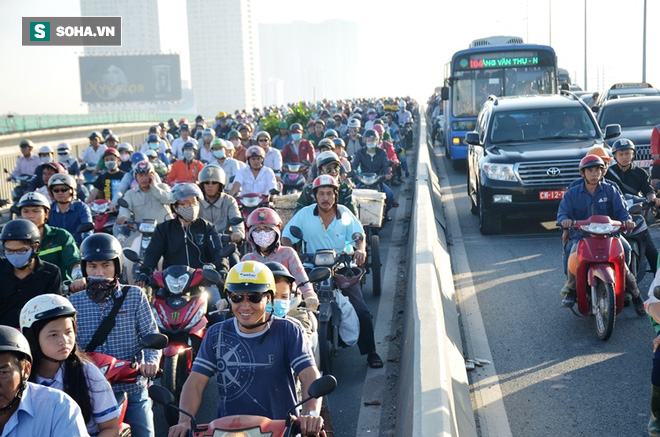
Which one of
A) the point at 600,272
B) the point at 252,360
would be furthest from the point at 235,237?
the point at 252,360

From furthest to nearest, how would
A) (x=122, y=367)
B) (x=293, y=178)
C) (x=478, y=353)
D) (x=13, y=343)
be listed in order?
(x=293, y=178) → (x=478, y=353) → (x=122, y=367) → (x=13, y=343)

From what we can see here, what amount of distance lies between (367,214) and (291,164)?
5.27m

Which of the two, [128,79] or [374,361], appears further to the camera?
[128,79]

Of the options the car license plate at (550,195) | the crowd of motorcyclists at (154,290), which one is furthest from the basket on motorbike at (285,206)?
the car license plate at (550,195)

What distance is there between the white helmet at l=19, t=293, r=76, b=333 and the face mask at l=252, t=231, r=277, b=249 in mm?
3620

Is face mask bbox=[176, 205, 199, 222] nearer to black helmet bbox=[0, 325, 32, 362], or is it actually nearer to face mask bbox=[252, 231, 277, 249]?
face mask bbox=[252, 231, 277, 249]

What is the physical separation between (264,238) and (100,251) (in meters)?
2.12

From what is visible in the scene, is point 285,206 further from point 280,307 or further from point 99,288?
point 99,288

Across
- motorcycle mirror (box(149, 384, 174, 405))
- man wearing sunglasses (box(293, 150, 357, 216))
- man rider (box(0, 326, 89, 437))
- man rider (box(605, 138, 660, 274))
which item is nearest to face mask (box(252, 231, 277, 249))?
man wearing sunglasses (box(293, 150, 357, 216))

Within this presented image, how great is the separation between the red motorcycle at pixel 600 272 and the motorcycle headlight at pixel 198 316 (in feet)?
11.8

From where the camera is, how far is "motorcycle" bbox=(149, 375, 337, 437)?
4801mm

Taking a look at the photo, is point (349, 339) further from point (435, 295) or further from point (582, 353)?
point (582, 353)

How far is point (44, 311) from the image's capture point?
4883 mm

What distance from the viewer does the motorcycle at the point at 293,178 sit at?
18.8m
